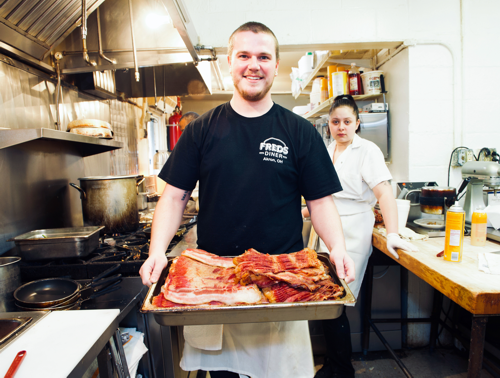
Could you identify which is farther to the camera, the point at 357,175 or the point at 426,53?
the point at 426,53

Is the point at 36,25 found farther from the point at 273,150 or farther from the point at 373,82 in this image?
the point at 373,82

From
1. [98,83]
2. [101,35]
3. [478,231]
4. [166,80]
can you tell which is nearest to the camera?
[478,231]

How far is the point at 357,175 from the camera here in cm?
226

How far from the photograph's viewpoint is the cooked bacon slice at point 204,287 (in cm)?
97

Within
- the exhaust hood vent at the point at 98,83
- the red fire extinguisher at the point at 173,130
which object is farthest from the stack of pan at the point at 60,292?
the red fire extinguisher at the point at 173,130

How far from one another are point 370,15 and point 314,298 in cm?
270

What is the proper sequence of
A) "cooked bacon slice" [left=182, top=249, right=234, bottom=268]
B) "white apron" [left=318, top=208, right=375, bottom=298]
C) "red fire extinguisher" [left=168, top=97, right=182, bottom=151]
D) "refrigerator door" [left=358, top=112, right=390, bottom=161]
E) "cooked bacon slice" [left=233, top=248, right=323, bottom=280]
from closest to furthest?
"cooked bacon slice" [left=233, top=248, right=323, bottom=280], "cooked bacon slice" [left=182, top=249, right=234, bottom=268], "white apron" [left=318, top=208, right=375, bottom=298], "refrigerator door" [left=358, top=112, right=390, bottom=161], "red fire extinguisher" [left=168, top=97, right=182, bottom=151]

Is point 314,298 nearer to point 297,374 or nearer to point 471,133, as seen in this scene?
point 297,374

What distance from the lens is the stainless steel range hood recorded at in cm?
185

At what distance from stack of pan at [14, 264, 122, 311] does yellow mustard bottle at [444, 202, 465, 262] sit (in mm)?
1750

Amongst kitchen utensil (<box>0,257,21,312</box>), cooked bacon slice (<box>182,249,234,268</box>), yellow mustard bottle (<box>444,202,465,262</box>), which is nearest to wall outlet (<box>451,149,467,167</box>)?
yellow mustard bottle (<box>444,202,465,262</box>)

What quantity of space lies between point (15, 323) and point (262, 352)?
93 cm

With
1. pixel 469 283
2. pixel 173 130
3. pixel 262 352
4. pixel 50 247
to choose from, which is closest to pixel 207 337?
pixel 262 352

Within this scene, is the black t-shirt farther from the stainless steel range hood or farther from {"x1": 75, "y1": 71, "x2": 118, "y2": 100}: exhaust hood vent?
{"x1": 75, "y1": 71, "x2": 118, "y2": 100}: exhaust hood vent
